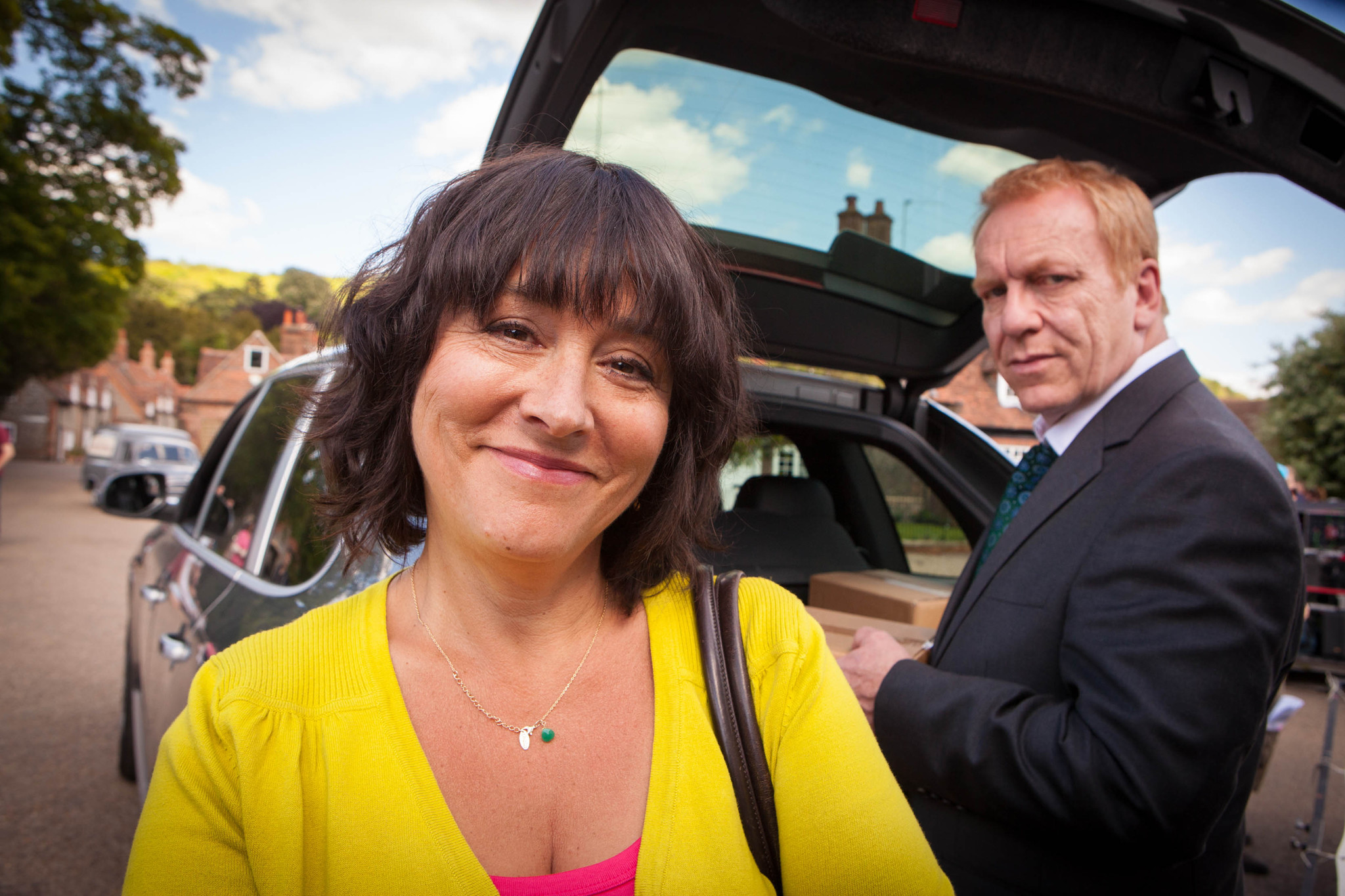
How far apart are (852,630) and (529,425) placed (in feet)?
4.15

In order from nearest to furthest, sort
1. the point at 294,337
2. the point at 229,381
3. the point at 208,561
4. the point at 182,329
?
1. the point at 208,561
2. the point at 294,337
3. the point at 229,381
4. the point at 182,329

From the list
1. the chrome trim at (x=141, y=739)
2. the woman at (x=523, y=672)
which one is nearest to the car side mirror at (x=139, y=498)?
the chrome trim at (x=141, y=739)

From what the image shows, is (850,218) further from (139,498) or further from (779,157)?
(139,498)

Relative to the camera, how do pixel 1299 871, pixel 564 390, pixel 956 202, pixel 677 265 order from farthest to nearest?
pixel 1299 871 → pixel 956 202 → pixel 677 265 → pixel 564 390

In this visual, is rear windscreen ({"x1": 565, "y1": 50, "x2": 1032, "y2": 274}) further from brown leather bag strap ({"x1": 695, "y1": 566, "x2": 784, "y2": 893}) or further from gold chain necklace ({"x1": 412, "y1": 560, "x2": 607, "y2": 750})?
gold chain necklace ({"x1": 412, "y1": 560, "x2": 607, "y2": 750})

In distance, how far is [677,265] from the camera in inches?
51.7

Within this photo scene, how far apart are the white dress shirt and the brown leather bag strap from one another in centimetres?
90

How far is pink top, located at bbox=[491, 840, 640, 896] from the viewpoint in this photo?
119cm

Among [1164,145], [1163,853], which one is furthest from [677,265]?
[1163,853]

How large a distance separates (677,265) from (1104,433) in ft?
3.31

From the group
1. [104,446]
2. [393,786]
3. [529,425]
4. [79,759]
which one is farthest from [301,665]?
[104,446]

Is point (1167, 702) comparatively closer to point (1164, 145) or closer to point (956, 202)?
point (1164, 145)

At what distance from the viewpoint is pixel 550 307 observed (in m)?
1.22

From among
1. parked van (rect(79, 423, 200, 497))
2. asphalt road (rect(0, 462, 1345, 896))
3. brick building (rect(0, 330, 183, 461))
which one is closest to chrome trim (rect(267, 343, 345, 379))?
asphalt road (rect(0, 462, 1345, 896))
